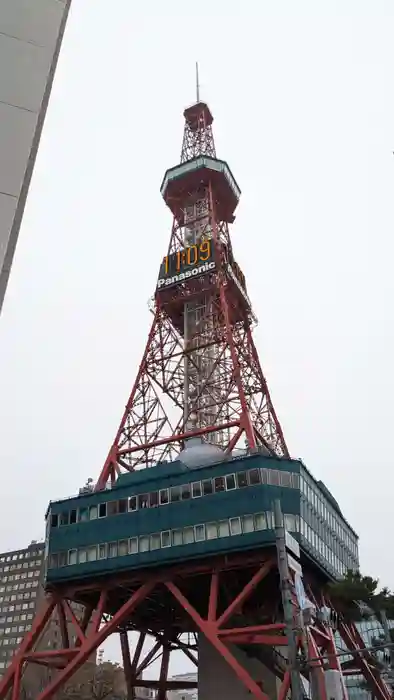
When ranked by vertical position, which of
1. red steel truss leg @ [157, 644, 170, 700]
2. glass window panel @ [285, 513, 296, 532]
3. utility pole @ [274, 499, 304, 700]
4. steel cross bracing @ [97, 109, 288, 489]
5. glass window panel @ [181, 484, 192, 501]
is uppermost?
steel cross bracing @ [97, 109, 288, 489]

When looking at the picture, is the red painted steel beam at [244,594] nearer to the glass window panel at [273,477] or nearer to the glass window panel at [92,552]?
the glass window panel at [273,477]

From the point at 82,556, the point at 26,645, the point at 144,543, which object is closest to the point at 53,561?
the point at 82,556

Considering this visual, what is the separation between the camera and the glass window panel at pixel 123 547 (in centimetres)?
5053

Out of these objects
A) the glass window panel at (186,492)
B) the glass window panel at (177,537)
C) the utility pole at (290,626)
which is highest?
the glass window panel at (186,492)

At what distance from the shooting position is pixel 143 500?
52.1 m

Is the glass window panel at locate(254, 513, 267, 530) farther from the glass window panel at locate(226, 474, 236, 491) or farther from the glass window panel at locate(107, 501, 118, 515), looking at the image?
the glass window panel at locate(107, 501, 118, 515)

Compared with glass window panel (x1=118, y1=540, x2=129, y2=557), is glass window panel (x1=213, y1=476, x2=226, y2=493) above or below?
above

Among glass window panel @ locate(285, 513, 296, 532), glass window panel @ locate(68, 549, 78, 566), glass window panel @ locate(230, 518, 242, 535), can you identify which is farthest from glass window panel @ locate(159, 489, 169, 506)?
glass window panel @ locate(285, 513, 296, 532)

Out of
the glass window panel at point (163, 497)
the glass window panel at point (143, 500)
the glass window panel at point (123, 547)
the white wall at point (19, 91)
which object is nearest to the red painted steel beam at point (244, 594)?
the glass window panel at point (163, 497)

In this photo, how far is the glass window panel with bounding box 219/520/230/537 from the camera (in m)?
47.6

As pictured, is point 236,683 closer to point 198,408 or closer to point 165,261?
point 198,408

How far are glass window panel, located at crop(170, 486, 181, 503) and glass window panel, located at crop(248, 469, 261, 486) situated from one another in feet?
19.0

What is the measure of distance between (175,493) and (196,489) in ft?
5.92

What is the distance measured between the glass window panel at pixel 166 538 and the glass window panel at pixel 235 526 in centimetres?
496
